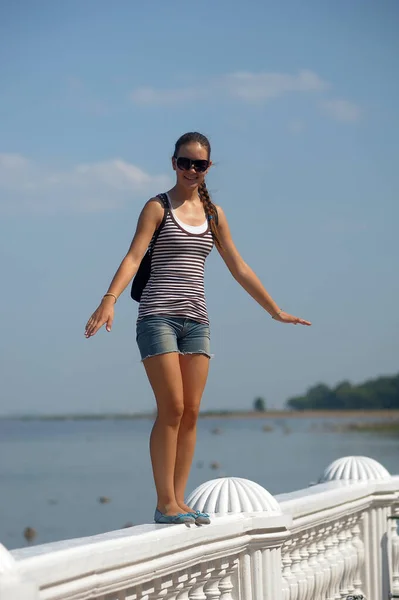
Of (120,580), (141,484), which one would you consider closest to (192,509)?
(120,580)

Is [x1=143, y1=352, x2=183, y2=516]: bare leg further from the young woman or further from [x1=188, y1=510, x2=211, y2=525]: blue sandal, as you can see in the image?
[x1=188, y1=510, x2=211, y2=525]: blue sandal

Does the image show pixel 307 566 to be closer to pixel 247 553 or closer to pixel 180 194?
pixel 247 553

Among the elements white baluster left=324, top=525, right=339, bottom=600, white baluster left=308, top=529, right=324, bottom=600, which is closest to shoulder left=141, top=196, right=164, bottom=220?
white baluster left=308, top=529, right=324, bottom=600

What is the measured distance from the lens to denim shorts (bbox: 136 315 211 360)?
451 centimetres

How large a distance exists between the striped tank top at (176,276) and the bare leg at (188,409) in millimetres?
186

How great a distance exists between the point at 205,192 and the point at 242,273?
1.39 ft

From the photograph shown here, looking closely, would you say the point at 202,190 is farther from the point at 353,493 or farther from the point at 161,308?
the point at 353,493

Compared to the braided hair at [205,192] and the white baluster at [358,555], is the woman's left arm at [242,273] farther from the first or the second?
the white baluster at [358,555]

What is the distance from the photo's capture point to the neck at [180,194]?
476 centimetres

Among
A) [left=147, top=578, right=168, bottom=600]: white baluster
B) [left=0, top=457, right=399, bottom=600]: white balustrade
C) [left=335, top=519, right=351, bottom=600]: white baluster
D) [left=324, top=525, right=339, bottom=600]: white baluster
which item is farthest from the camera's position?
[left=335, top=519, right=351, bottom=600]: white baluster

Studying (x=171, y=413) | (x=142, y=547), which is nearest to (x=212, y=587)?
(x=171, y=413)

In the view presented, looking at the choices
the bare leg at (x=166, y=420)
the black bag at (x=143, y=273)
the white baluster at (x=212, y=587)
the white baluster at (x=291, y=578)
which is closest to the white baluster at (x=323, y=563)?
the white baluster at (x=291, y=578)

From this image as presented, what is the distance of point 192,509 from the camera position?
A: 471cm

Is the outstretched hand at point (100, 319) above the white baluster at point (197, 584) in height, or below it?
above
